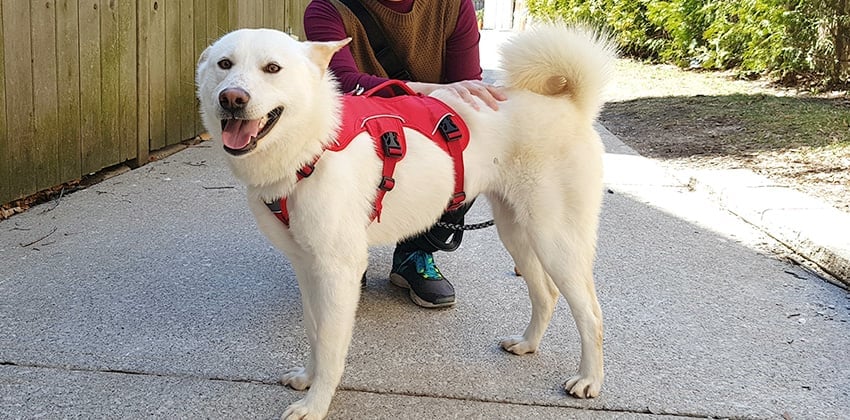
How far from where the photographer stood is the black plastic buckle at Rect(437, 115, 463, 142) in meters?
2.87

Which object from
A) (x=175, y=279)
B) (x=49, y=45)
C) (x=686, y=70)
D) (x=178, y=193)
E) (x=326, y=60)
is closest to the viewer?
(x=326, y=60)

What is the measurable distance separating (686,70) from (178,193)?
9.68 meters

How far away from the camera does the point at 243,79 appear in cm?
241

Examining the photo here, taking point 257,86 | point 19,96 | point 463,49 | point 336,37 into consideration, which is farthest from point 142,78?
point 257,86

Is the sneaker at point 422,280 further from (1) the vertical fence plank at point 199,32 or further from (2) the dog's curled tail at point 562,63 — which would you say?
(1) the vertical fence plank at point 199,32

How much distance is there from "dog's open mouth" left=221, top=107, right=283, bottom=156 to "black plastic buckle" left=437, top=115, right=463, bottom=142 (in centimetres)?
66

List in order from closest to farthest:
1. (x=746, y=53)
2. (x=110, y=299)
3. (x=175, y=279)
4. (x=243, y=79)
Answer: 1. (x=243, y=79)
2. (x=110, y=299)
3. (x=175, y=279)
4. (x=746, y=53)

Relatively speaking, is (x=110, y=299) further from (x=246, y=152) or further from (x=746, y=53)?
(x=746, y=53)

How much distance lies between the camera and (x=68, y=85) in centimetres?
503

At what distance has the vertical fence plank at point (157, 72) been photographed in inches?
242

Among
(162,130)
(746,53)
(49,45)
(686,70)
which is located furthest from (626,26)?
(49,45)

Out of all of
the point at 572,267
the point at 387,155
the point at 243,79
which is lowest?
the point at 572,267

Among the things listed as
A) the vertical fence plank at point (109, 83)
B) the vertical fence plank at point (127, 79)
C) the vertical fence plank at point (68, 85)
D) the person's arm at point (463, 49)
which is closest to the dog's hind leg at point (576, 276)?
the person's arm at point (463, 49)

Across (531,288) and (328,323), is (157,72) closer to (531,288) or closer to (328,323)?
(531,288)
